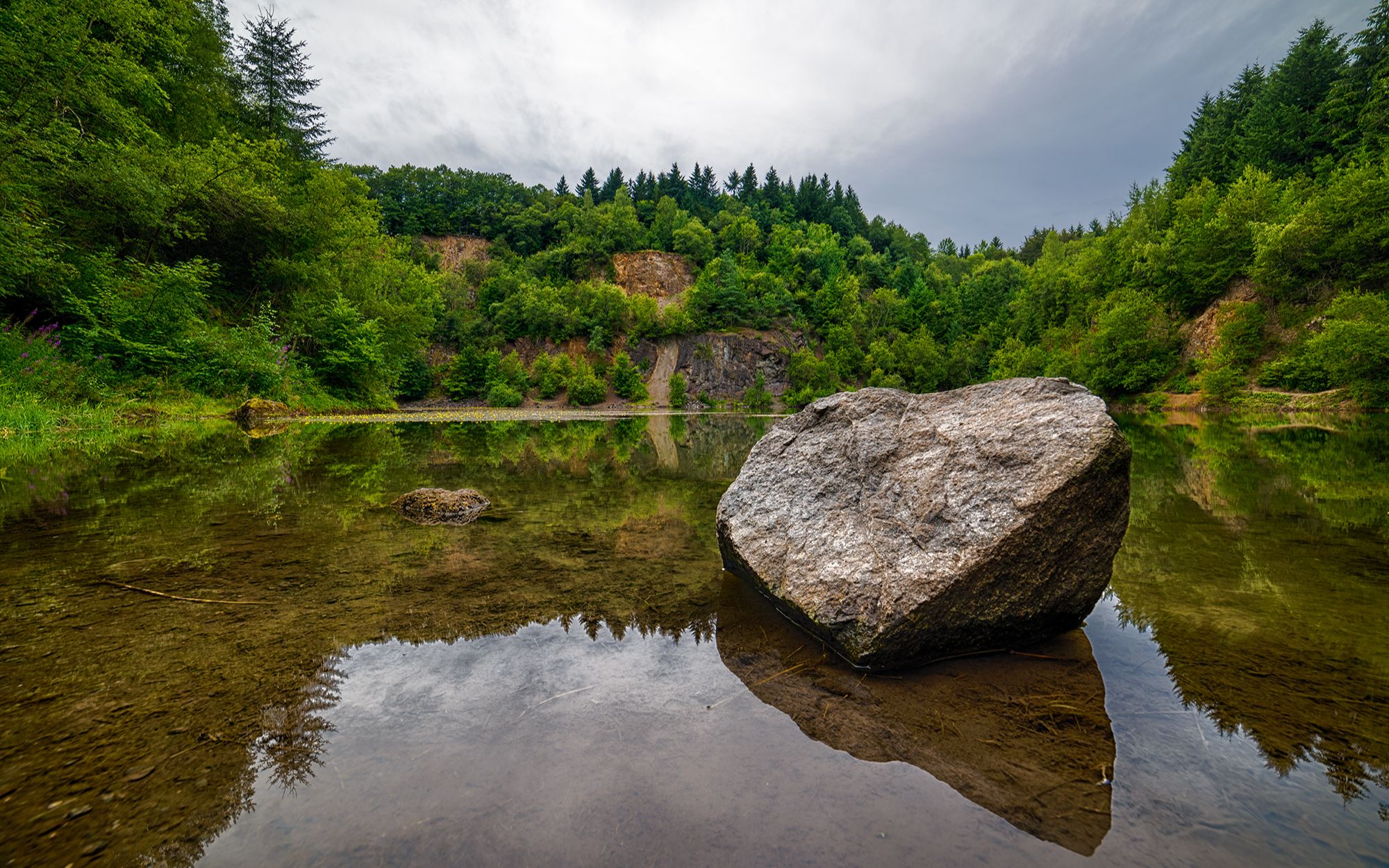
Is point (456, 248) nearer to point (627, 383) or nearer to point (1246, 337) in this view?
point (627, 383)

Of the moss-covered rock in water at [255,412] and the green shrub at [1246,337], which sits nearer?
the moss-covered rock in water at [255,412]

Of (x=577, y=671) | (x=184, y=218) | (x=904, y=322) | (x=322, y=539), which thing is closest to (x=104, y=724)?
(x=577, y=671)

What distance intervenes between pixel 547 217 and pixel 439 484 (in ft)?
341

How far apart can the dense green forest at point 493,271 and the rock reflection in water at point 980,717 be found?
1889cm

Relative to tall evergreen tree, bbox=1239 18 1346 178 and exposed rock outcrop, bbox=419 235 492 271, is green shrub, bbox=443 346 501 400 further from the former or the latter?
tall evergreen tree, bbox=1239 18 1346 178

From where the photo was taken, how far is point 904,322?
82.4 meters

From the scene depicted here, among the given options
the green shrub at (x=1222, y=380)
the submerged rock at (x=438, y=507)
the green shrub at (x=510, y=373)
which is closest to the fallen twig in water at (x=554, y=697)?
the submerged rock at (x=438, y=507)

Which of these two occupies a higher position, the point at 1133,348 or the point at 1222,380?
the point at 1133,348

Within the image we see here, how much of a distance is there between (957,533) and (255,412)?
25076 millimetres

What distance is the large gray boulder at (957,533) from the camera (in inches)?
135

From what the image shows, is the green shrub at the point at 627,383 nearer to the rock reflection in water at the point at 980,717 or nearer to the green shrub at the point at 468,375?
the green shrub at the point at 468,375

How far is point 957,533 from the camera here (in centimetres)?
364

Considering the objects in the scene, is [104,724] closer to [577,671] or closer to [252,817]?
[252,817]

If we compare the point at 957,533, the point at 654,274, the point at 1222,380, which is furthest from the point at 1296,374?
the point at 654,274
